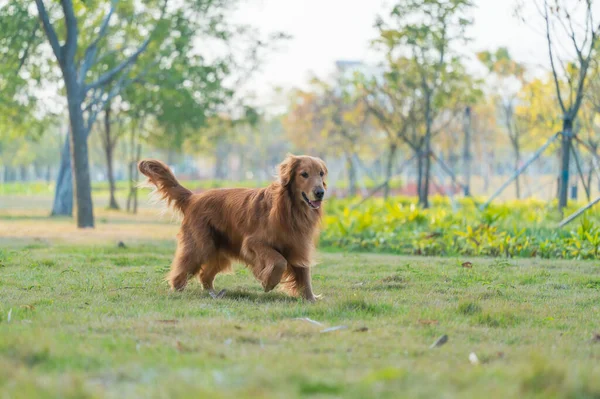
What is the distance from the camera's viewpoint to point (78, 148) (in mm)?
16312

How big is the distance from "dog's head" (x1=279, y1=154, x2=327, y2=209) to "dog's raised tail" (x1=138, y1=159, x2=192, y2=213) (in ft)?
4.16

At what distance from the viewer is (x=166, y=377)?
339 centimetres

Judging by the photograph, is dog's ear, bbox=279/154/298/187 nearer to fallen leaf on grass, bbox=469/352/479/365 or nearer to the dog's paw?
the dog's paw

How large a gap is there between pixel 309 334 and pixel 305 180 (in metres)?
2.12

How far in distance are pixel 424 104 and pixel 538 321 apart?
53.1 feet

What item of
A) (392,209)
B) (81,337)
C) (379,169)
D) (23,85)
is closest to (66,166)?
(23,85)

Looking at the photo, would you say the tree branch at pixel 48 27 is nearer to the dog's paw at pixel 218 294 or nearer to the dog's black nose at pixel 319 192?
the dog's paw at pixel 218 294

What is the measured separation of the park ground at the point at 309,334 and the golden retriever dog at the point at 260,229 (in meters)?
0.24

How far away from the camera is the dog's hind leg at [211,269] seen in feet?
23.9

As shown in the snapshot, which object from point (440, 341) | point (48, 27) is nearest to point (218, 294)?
point (440, 341)

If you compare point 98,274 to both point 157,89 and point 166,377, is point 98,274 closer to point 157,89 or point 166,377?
point 166,377

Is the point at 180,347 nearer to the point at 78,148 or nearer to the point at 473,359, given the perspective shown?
the point at 473,359

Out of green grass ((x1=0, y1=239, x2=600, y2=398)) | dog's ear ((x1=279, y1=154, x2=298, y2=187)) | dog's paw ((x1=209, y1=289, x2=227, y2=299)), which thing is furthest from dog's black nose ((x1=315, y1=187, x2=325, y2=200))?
dog's paw ((x1=209, y1=289, x2=227, y2=299))

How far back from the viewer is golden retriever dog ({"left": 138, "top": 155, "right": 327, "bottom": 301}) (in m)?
6.62
